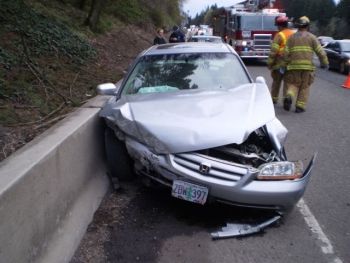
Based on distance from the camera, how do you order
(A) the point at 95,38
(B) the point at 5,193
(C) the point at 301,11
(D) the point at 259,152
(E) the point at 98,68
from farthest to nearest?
(C) the point at 301,11 < (A) the point at 95,38 < (E) the point at 98,68 < (D) the point at 259,152 < (B) the point at 5,193

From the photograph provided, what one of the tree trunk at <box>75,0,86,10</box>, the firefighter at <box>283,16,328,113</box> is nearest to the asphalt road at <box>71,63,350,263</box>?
the firefighter at <box>283,16,328,113</box>

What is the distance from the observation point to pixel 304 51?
9938 millimetres

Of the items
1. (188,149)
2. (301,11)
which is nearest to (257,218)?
(188,149)

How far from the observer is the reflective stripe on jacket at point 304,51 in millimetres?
9945

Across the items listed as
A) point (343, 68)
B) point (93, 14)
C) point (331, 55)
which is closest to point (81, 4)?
point (93, 14)

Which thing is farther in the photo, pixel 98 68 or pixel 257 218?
pixel 98 68

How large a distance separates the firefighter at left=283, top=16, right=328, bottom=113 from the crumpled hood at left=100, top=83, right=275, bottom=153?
4.65 m

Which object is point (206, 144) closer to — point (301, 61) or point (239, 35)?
point (301, 61)

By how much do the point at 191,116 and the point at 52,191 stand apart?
5.15ft

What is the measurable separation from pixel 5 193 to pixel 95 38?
14.2 m

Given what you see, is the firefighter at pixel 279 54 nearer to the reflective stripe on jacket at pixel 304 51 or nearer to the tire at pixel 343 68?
the reflective stripe on jacket at pixel 304 51

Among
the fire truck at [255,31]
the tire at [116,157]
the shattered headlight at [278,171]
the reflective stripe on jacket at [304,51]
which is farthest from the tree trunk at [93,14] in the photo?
the shattered headlight at [278,171]

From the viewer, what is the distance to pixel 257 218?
4.72 meters

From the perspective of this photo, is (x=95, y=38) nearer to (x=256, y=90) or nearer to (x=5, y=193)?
(x=256, y=90)
